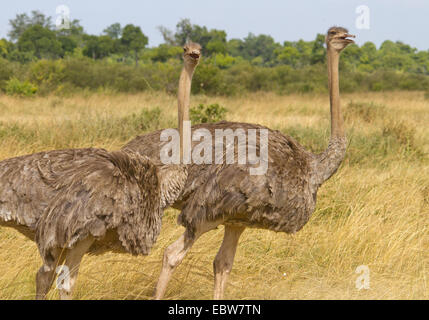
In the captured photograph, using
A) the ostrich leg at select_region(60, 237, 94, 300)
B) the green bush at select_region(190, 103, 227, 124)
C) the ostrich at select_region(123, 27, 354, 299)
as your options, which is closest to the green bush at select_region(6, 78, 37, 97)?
the green bush at select_region(190, 103, 227, 124)

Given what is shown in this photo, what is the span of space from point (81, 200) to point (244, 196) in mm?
839

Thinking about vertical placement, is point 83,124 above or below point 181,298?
above

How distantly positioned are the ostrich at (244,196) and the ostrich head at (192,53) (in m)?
0.39

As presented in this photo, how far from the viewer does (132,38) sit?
137ft

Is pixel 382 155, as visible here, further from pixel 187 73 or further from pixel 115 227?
pixel 115 227

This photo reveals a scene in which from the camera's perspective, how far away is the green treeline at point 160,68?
17.5 meters

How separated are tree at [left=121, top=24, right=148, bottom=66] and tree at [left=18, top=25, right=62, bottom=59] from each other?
5.26 meters

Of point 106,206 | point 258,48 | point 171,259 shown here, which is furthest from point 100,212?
point 258,48

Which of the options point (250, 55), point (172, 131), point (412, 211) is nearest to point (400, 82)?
point (412, 211)

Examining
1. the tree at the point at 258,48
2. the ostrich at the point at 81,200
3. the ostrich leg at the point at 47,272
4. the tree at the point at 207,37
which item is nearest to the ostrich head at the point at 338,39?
the ostrich at the point at 81,200

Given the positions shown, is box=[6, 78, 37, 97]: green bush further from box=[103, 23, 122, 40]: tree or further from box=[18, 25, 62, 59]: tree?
box=[103, 23, 122, 40]: tree

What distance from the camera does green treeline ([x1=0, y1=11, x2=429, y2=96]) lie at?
17.5 metres

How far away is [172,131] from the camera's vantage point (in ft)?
12.6

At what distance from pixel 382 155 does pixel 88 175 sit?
5.27m
